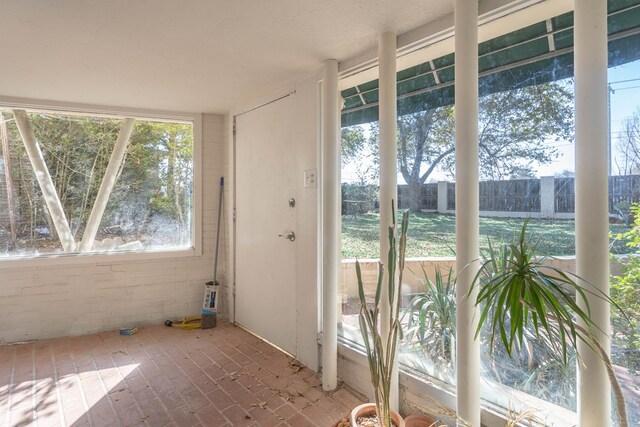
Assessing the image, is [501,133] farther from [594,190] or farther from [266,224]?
[266,224]

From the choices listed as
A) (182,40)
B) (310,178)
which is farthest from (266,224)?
(182,40)

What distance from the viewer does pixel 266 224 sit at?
317cm

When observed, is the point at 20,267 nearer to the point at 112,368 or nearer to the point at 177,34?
the point at 112,368

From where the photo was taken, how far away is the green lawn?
1.52 meters

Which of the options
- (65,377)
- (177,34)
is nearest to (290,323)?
(65,377)

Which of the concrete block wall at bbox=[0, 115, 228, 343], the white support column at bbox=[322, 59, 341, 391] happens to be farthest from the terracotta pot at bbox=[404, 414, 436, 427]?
the concrete block wall at bbox=[0, 115, 228, 343]

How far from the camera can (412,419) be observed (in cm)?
180

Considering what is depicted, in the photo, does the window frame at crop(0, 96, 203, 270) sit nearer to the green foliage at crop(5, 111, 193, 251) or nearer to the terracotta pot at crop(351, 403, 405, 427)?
the green foliage at crop(5, 111, 193, 251)

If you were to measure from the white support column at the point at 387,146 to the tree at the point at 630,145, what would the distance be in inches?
39.5

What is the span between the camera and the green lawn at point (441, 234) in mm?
1519

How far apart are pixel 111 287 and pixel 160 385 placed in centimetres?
157

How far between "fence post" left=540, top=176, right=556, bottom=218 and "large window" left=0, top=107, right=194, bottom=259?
3.42 meters

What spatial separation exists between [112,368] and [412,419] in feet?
7.60

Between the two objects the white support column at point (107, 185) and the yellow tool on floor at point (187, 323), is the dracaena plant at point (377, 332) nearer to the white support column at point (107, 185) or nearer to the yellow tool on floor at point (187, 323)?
the yellow tool on floor at point (187, 323)
